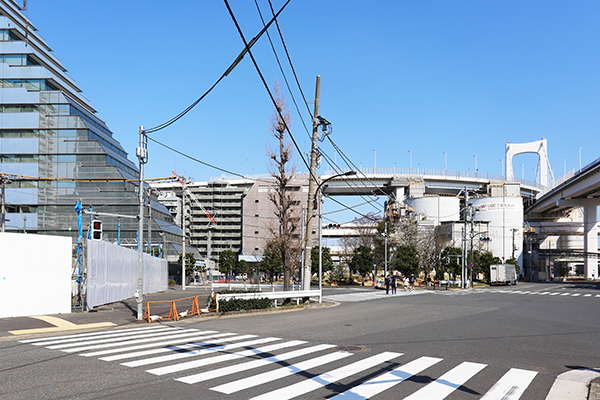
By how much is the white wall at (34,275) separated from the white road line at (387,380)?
14.3m

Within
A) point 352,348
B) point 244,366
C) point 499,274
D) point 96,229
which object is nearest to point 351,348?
point 352,348

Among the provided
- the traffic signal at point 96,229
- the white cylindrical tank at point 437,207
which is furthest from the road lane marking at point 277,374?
the white cylindrical tank at point 437,207

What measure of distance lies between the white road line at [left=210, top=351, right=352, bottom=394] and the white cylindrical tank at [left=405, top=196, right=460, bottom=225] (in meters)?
98.7

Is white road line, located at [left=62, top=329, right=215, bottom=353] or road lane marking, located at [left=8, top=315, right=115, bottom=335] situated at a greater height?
white road line, located at [left=62, top=329, right=215, bottom=353]

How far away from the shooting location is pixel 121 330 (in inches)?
582

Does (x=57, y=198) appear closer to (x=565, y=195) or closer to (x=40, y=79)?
(x=40, y=79)

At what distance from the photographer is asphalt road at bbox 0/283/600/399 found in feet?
23.9

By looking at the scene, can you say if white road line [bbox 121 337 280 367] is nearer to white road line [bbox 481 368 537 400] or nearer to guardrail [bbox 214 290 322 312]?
white road line [bbox 481 368 537 400]

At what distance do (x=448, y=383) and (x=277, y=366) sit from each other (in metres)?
3.17

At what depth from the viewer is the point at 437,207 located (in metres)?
106

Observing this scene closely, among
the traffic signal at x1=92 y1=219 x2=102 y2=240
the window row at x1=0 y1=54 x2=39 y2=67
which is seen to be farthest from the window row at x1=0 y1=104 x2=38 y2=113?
the traffic signal at x1=92 y1=219 x2=102 y2=240

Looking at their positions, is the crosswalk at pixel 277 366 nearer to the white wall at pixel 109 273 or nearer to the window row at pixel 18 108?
the white wall at pixel 109 273

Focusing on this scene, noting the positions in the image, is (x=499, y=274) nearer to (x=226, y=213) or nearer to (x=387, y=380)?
(x=387, y=380)

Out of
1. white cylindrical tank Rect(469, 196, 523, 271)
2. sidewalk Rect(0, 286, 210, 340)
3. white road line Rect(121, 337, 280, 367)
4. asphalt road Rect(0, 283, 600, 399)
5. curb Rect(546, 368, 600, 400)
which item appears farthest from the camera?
white cylindrical tank Rect(469, 196, 523, 271)
